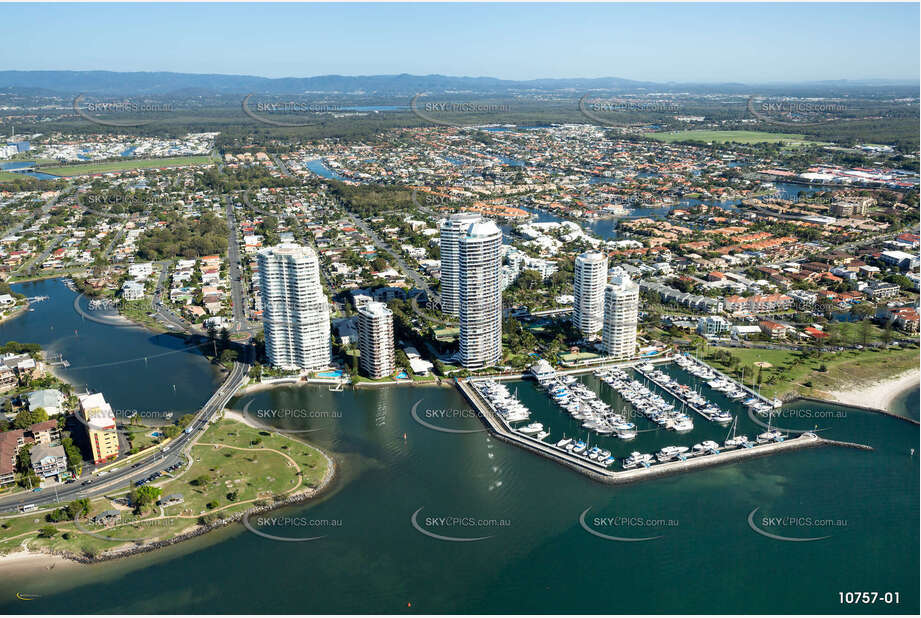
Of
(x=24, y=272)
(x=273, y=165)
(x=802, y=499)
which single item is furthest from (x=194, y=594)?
(x=273, y=165)

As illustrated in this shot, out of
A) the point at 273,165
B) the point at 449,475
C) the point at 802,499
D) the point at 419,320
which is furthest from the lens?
the point at 273,165

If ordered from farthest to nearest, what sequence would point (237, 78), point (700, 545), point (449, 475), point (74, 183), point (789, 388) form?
point (237, 78) → point (74, 183) → point (789, 388) → point (449, 475) → point (700, 545)

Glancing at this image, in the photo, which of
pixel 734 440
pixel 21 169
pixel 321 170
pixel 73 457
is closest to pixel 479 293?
pixel 734 440

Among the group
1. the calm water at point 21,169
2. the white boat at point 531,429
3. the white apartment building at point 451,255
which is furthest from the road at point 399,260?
the calm water at point 21,169

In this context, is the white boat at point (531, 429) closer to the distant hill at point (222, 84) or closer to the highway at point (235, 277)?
the highway at point (235, 277)

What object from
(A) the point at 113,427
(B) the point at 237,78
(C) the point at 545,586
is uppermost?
(B) the point at 237,78

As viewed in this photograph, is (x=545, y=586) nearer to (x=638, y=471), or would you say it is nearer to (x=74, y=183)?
(x=638, y=471)

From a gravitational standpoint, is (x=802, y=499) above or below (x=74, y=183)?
below
